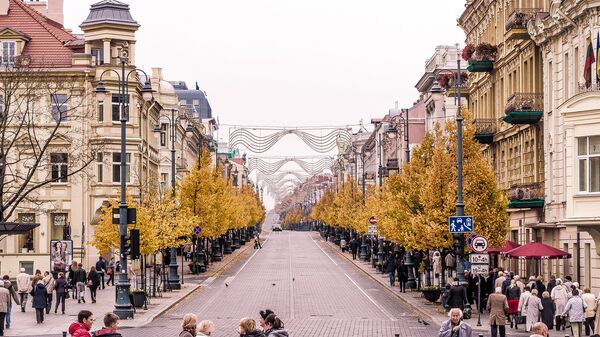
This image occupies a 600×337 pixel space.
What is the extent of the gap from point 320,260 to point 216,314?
5047 centimetres

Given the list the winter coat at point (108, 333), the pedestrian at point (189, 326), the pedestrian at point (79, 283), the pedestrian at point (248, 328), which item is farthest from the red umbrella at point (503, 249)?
the winter coat at point (108, 333)

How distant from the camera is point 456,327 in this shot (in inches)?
793

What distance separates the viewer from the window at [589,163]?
41.6 meters

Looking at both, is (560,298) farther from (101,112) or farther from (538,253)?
(101,112)

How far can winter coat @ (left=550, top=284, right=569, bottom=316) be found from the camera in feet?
120

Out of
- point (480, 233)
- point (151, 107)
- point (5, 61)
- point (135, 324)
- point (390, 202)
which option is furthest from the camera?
point (151, 107)

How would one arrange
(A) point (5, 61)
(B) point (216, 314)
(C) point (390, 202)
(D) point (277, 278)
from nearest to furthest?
(B) point (216, 314), (C) point (390, 202), (D) point (277, 278), (A) point (5, 61)

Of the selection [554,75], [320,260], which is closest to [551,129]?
[554,75]

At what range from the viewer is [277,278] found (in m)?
68.0

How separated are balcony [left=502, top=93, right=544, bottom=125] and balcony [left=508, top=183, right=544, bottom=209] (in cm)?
275

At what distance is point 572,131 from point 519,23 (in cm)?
1150

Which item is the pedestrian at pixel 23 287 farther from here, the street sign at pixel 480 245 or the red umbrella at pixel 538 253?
the red umbrella at pixel 538 253

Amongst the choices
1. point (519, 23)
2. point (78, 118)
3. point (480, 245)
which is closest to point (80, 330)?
point (480, 245)

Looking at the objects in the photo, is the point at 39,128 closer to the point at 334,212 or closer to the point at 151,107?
the point at 151,107
